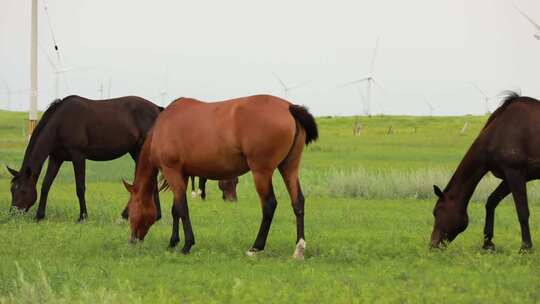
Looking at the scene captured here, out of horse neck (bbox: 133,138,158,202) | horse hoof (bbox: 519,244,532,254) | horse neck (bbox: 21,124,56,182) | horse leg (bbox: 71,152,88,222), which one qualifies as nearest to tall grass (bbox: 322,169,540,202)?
horse leg (bbox: 71,152,88,222)

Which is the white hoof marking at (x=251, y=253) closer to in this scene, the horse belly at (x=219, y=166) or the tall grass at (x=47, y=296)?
the horse belly at (x=219, y=166)

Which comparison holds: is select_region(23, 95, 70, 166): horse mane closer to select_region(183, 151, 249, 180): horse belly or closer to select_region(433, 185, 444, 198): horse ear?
select_region(183, 151, 249, 180): horse belly

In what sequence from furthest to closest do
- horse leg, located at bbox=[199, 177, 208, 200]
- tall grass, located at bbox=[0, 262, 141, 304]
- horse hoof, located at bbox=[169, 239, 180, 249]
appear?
horse leg, located at bbox=[199, 177, 208, 200], horse hoof, located at bbox=[169, 239, 180, 249], tall grass, located at bbox=[0, 262, 141, 304]

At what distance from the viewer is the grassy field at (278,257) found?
31.7 feet

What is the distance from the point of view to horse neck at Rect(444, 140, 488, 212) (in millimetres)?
12891

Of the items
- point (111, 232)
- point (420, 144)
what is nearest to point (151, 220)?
point (111, 232)

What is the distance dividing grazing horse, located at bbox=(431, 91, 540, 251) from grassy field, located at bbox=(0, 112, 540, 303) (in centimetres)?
35

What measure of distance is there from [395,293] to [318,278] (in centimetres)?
119

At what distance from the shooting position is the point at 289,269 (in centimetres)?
1124

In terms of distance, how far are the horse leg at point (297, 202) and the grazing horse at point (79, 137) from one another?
4.75 metres

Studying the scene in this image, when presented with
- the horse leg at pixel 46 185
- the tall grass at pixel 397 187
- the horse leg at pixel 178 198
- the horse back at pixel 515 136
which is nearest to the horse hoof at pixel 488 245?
the horse back at pixel 515 136

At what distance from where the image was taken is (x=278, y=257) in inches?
487

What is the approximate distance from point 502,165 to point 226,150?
3889 millimetres

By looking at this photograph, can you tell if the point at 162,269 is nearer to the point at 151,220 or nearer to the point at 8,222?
the point at 151,220
